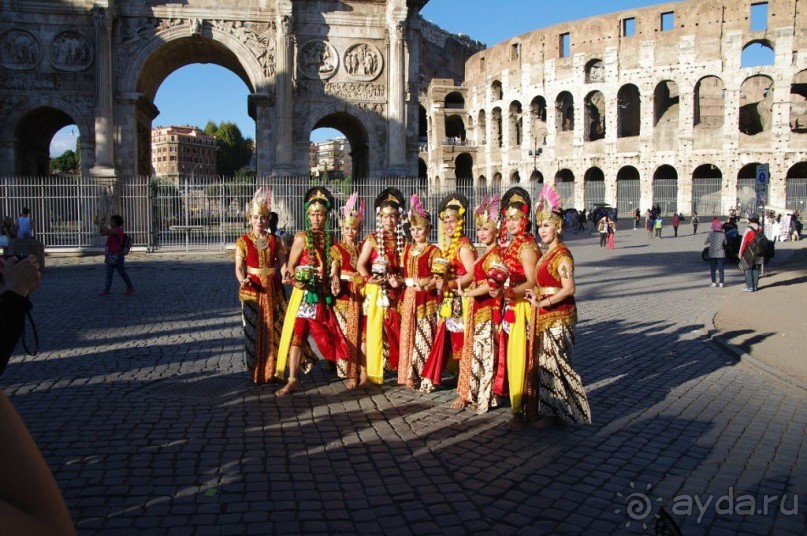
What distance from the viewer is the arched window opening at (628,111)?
158 feet

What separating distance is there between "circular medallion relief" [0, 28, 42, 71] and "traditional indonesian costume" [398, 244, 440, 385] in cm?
2128

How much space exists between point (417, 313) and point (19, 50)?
21.9 m

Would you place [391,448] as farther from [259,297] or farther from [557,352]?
[259,297]

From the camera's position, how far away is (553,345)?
558 cm

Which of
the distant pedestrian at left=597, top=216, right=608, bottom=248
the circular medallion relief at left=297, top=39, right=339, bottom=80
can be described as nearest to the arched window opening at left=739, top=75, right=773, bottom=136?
the distant pedestrian at left=597, top=216, right=608, bottom=248

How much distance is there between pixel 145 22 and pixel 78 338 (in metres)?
17.2

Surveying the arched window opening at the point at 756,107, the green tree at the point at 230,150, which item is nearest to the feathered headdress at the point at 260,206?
the arched window opening at the point at 756,107

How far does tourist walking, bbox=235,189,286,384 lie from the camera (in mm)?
6766

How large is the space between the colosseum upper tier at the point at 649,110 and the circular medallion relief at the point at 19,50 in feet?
99.5

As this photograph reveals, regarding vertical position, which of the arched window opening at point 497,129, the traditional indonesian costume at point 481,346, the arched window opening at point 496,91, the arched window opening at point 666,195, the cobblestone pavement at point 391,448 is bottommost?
the cobblestone pavement at point 391,448

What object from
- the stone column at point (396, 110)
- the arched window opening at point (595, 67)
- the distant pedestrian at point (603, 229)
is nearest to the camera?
the stone column at point (396, 110)

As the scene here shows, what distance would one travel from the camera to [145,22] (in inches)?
899

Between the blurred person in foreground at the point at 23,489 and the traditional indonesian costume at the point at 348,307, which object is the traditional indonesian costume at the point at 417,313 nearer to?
the traditional indonesian costume at the point at 348,307

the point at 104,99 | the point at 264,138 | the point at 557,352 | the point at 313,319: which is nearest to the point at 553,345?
the point at 557,352
